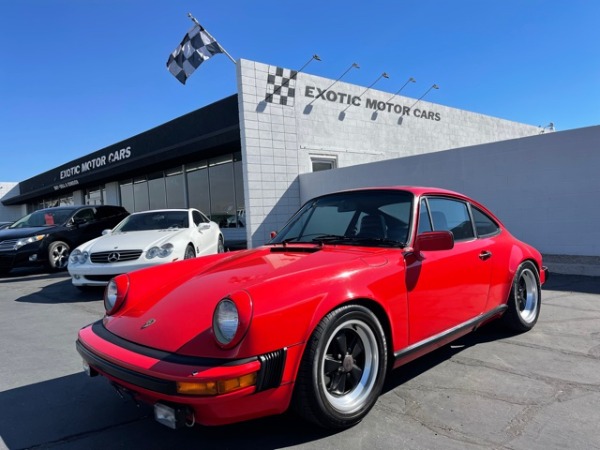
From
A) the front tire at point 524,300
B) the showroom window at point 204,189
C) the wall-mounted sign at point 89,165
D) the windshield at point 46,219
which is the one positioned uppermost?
the wall-mounted sign at point 89,165

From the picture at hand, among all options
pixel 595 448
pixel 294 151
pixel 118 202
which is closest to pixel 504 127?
pixel 294 151

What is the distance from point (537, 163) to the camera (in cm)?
823

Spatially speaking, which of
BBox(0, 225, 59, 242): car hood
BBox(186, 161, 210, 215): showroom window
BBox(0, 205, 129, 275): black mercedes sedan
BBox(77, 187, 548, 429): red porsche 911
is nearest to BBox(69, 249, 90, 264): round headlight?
BBox(0, 205, 129, 275): black mercedes sedan

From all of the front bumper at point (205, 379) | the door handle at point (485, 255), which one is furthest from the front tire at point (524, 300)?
the front bumper at point (205, 379)

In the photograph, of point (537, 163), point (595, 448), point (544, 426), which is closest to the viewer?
point (595, 448)

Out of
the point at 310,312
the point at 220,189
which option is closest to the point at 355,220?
the point at 310,312

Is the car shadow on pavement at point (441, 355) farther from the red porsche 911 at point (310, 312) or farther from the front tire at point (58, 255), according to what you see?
the front tire at point (58, 255)

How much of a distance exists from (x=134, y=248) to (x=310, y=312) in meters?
5.15

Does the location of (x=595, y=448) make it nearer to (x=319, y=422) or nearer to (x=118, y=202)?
(x=319, y=422)

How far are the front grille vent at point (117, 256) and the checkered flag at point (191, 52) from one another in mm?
7368

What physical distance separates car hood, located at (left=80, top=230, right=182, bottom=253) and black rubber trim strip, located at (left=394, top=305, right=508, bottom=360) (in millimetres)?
5024

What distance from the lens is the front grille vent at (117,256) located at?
668cm

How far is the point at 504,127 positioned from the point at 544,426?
20.4 metres

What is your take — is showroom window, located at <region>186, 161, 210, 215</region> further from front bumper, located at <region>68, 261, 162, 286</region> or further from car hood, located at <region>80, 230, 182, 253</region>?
front bumper, located at <region>68, 261, 162, 286</region>
